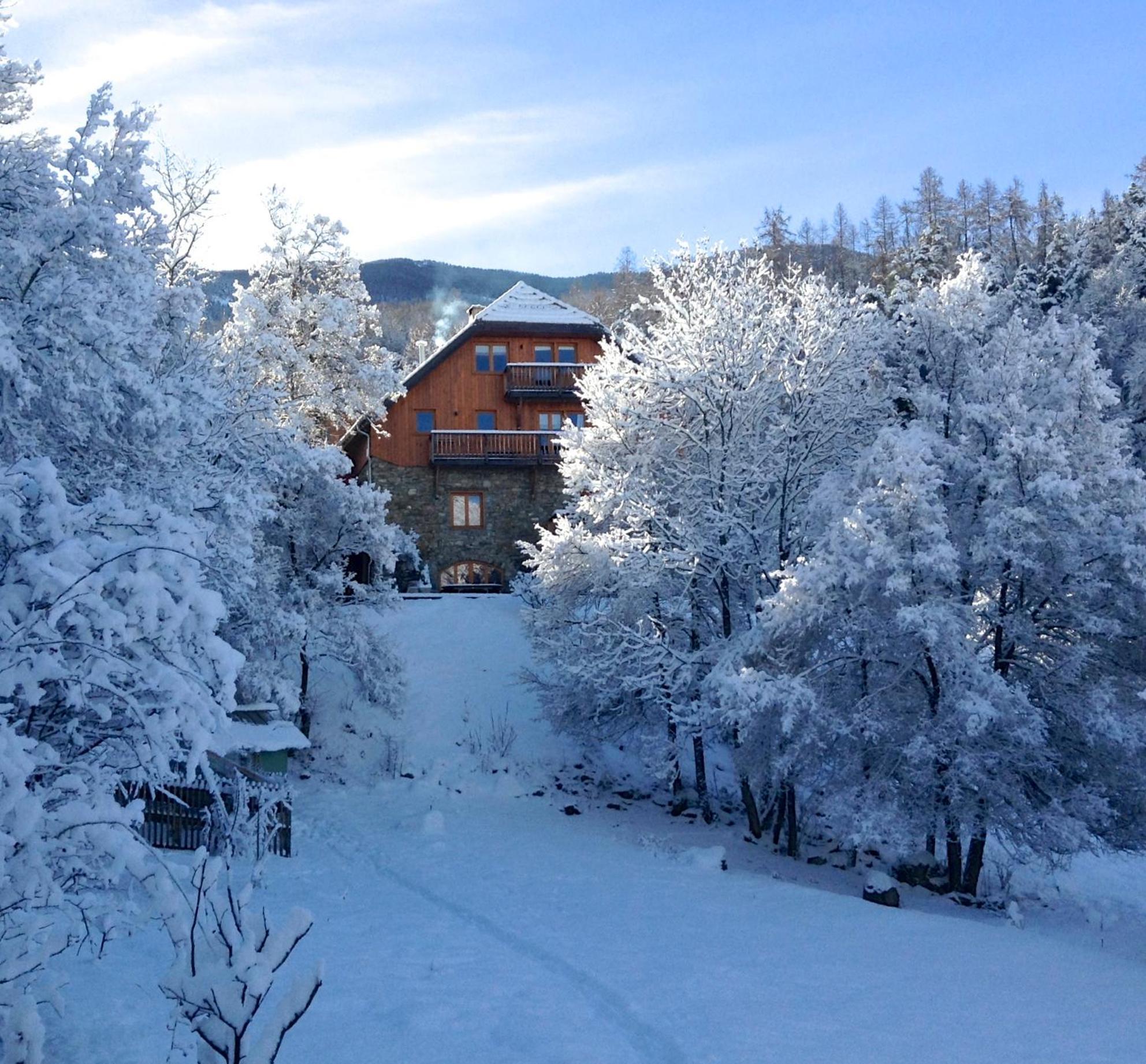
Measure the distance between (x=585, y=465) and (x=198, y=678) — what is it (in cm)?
1457

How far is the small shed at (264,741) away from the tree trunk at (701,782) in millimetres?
7916

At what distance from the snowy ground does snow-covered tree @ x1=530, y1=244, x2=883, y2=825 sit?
3.75 m

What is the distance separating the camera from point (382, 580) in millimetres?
24469

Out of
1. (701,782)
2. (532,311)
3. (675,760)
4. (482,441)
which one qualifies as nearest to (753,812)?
(701,782)

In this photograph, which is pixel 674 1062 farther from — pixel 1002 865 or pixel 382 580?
pixel 382 580

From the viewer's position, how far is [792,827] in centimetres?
1812

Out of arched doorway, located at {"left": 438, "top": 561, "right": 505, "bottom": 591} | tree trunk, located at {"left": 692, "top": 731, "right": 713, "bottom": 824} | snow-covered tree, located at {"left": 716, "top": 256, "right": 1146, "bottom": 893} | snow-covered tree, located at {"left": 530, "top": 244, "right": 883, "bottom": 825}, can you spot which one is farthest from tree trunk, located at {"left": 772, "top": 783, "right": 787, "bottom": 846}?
arched doorway, located at {"left": 438, "top": 561, "right": 505, "bottom": 591}

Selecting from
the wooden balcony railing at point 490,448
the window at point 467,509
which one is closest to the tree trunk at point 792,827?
the wooden balcony railing at point 490,448

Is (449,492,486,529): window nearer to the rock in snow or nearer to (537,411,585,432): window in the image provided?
(537,411,585,432): window

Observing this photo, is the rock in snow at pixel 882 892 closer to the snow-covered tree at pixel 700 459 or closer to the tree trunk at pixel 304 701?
the snow-covered tree at pixel 700 459

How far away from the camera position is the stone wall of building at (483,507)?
3478 centimetres

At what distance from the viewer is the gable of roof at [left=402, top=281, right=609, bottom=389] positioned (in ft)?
116

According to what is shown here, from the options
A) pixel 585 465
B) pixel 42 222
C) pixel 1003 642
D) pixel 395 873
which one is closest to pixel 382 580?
pixel 585 465

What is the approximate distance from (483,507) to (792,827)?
64.0 feet
